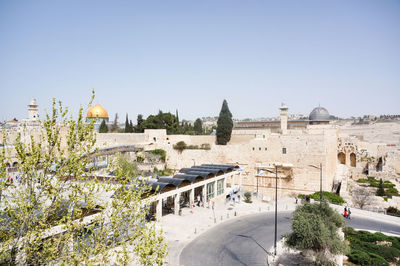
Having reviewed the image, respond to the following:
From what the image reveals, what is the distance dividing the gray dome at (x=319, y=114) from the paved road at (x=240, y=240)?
23.5 m

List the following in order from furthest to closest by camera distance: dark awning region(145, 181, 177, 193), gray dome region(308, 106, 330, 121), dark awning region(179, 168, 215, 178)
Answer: gray dome region(308, 106, 330, 121) → dark awning region(179, 168, 215, 178) → dark awning region(145, 181, 177, 193)

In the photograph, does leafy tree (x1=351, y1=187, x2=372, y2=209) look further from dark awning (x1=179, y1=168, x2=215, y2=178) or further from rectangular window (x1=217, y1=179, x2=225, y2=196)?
dark awning (x1=179, y1=168, x2=215, y2=178)

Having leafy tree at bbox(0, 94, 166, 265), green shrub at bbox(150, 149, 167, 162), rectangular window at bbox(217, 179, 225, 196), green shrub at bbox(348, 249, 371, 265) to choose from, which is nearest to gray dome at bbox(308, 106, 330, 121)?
rectangular window at bbox(217, 179, 225, 196)

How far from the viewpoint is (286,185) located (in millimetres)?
28969

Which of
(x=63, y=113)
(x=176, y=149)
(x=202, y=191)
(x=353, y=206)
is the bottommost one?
(x=353, y=206)

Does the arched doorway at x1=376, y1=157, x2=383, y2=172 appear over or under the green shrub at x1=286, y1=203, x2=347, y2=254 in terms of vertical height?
under

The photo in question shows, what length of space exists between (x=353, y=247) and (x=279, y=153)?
1563 cm

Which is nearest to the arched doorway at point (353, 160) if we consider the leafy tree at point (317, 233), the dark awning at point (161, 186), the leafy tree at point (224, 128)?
the leafy tree at point (224, 128)

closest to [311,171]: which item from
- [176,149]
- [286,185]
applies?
[286,185]

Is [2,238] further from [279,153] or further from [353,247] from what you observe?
[279,153]

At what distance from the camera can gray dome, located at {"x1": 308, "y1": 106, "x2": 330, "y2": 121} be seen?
135 ft

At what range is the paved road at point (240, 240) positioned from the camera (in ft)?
42.4

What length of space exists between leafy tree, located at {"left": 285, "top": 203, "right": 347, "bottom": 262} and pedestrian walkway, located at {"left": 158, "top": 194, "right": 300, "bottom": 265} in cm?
552

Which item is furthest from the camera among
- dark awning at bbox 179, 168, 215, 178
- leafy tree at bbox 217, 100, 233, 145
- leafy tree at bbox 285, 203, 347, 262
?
leafy tree at bbox 217, 100, 233, 145
